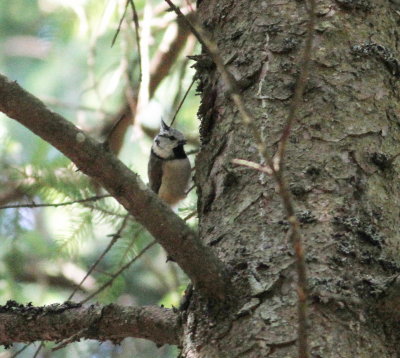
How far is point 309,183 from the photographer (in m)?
1.70

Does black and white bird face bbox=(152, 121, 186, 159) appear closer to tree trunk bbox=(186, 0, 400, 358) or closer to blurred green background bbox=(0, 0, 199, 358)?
blurred green background bbox=(0, 0, 199, 358)

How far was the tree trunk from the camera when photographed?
60.2 inches

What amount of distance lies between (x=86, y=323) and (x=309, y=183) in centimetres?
58

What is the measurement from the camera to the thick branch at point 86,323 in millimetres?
1713

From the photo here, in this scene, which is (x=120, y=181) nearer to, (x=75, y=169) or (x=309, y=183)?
(x=309, y=183)

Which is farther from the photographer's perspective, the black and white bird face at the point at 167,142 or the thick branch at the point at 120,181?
the black and white bird face at the point at 167,142

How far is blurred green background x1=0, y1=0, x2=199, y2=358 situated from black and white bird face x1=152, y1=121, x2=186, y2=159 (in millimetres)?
74

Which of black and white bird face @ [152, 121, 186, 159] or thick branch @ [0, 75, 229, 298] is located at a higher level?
black and white bird face @ [152, 121, 186, 159]

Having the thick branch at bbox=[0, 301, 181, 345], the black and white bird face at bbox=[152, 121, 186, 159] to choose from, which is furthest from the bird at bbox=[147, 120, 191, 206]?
the thick branch at bbox=[0, 301, 181, 345]

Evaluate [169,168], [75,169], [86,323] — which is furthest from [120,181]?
[169,168]

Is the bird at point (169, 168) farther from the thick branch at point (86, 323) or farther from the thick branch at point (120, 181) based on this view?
the thick branch at point (120, 181)

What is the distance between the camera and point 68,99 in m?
5.21

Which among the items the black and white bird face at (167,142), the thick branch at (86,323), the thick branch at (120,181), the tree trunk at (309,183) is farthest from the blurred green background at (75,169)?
the thick branch at (120,181)

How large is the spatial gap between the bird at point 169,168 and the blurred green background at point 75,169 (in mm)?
90
